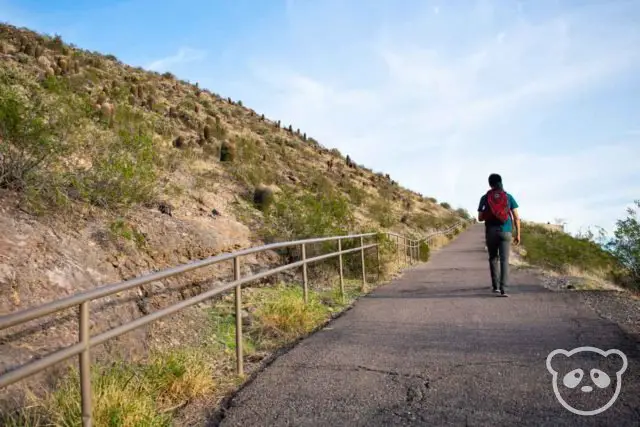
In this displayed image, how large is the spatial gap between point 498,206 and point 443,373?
5368 mm

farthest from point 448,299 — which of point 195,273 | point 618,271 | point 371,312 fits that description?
point 618,271

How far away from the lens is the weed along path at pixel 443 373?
3.61 m

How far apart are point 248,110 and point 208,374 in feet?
146

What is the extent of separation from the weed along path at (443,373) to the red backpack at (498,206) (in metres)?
1.94

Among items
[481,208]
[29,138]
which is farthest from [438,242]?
[29,138]

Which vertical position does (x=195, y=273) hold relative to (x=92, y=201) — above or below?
below

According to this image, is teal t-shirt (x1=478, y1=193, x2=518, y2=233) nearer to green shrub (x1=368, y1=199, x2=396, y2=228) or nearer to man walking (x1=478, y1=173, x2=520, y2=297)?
man walking (x1=478, y1=173, x2=520, y2=297)

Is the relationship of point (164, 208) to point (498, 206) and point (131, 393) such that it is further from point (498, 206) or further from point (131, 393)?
point (498, 206)

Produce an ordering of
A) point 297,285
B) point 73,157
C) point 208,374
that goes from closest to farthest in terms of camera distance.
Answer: point 208,374
point 73,157
point 297,285

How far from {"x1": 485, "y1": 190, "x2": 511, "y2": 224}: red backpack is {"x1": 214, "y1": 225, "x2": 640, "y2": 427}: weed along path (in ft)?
6.37

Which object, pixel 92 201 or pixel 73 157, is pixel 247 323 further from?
pixel 73 157

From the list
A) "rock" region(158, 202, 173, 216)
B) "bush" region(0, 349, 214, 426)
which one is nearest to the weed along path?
"bush" region(0, 349, 214, 426)

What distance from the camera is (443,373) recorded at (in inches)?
178

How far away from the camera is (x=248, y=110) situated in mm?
47156
